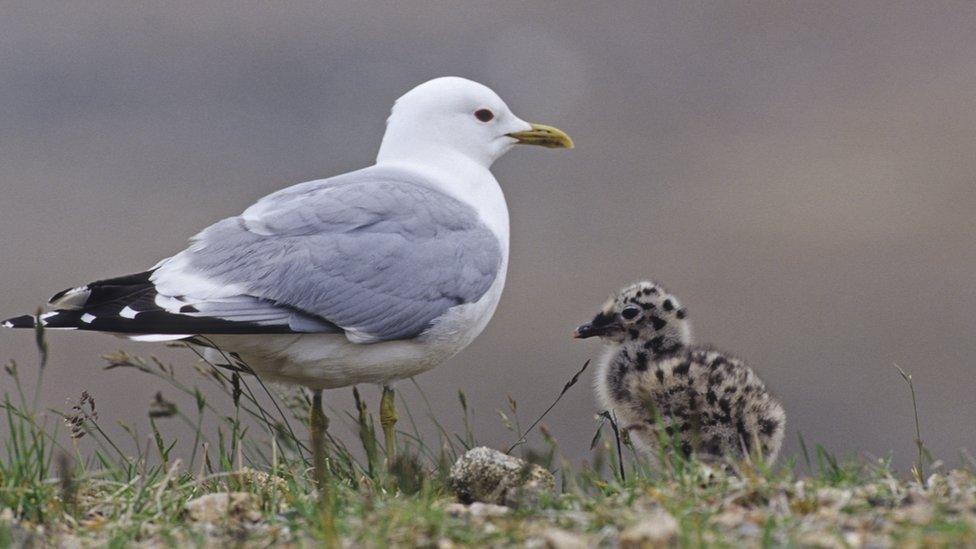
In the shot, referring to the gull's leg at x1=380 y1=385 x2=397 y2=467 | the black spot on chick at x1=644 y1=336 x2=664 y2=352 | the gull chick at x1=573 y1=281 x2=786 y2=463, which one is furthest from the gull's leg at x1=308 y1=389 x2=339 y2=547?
the black spot on chick at x1=644 y1=336 x2=664 y2=352

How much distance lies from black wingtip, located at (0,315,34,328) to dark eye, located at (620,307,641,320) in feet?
10.0

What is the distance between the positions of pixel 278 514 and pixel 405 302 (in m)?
1.47

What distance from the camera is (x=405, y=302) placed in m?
6.25

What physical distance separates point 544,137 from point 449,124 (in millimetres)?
663

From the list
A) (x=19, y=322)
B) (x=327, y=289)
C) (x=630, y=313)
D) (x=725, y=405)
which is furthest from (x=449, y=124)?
(x=19, y=322)

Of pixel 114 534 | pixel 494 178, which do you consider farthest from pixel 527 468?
pixel 494 178

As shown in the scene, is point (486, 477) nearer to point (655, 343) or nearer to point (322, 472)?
point (322, 472)

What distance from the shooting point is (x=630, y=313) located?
6930 millimetres

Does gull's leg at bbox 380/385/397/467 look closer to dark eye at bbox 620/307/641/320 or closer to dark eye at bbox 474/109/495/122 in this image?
dark eye at bbox 620/307/641/320

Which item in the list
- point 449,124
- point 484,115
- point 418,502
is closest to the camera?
point 418,502

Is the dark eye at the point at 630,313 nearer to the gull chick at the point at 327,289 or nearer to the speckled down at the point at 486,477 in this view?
the gull chick at the point at 327,289

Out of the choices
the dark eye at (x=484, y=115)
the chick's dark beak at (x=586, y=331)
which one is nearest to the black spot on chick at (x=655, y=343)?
the chick's dark beak at (x=586, y=331)

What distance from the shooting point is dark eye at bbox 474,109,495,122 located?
7625 millimetres

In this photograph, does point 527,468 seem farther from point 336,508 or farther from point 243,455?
point 243,455
